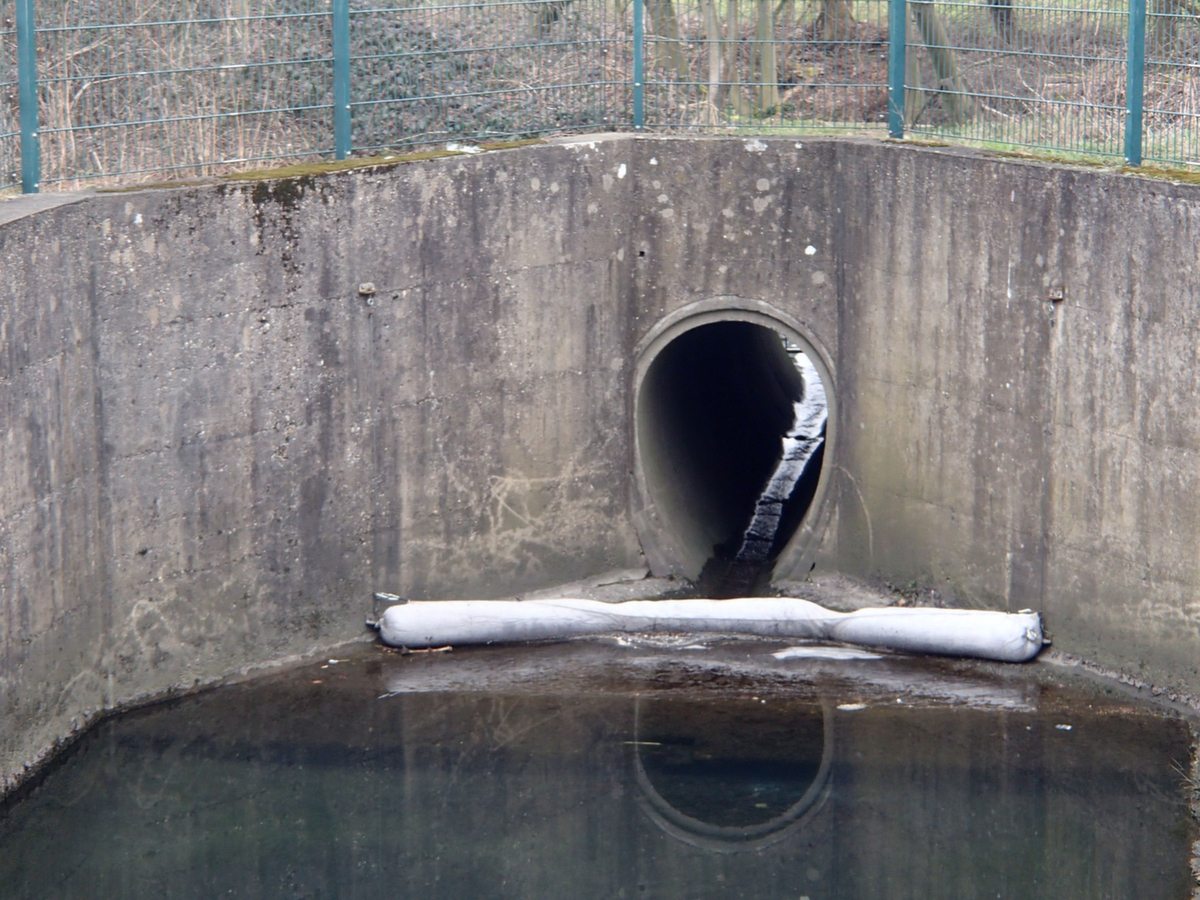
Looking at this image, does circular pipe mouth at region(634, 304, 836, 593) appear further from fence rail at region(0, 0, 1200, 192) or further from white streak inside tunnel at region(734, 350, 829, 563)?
fence rail at region(0, 0, 1200, 192)

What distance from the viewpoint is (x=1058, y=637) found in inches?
358

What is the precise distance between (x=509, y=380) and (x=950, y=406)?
257 cm

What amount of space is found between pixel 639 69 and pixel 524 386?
2157 millimetres

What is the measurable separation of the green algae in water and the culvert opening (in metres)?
1.94

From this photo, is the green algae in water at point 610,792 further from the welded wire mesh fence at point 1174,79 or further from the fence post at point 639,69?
the fence post at point 639,69

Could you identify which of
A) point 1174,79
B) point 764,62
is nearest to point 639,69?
point 764,62

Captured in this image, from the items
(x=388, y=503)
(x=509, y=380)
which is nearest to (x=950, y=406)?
(x=509, y=380)

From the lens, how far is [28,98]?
321 inches

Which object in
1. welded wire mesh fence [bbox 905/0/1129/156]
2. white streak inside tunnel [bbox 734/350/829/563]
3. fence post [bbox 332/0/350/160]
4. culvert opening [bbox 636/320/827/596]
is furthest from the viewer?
white streak inside tunnel [bbox 734/350/829/563]

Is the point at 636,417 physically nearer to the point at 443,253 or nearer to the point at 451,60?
the point at 443,253

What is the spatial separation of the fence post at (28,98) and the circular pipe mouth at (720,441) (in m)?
3.76

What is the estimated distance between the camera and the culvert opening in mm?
10875

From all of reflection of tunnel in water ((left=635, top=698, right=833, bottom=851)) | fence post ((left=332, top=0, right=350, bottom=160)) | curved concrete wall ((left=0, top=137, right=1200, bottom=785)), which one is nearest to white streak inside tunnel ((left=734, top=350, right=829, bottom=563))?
curved concrete wall ((left=0, top=137, right=1200, bottom=785))

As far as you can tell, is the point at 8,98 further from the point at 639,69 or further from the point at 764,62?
the point at 764,62
